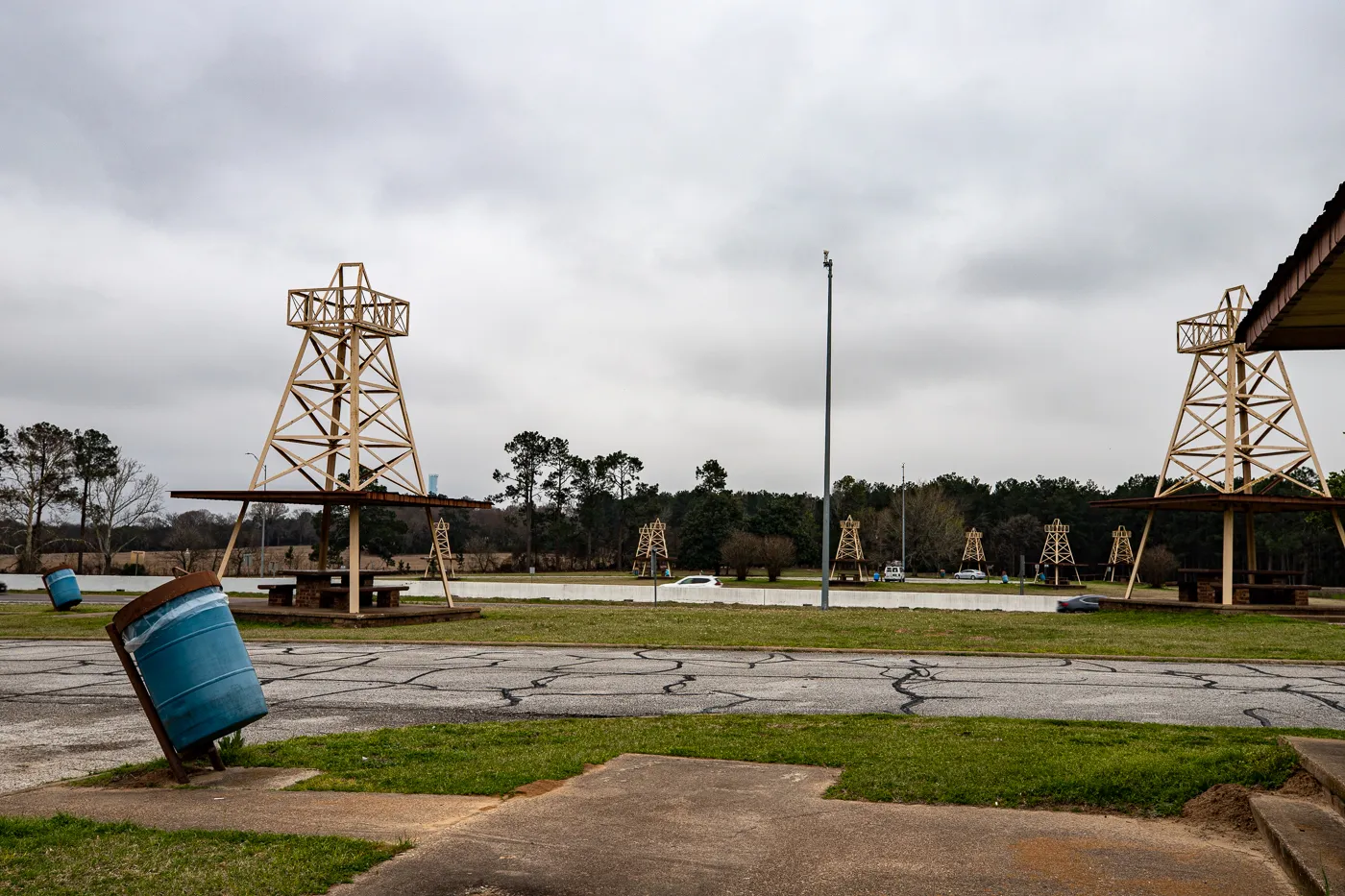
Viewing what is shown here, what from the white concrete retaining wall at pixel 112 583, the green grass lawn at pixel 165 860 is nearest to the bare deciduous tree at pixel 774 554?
the white concrete retaining wall at pixel 112 583

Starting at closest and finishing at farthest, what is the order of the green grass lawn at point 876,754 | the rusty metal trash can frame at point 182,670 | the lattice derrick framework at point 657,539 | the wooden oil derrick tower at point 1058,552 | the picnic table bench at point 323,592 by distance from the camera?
1. the green grass lawn at point 876,754
2. the rusty metal trash can frame at point 182,670
3. the picnic table bench at point 323,592
4. the lattice derrick framework at point 657,539
5. the wooden oil derrick tower at point 1058,552

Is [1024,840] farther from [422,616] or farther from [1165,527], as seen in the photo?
[1165,527]

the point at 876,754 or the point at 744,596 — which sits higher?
the point at 876,754

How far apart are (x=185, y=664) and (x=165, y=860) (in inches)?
91.9

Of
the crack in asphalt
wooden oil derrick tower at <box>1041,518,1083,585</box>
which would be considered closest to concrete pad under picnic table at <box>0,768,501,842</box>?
the crack in asphalt

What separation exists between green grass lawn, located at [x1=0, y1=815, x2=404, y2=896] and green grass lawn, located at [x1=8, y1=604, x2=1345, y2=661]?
1293 centimetres

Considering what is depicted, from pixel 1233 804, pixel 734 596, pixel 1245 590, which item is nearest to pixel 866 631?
pixel 1233 804

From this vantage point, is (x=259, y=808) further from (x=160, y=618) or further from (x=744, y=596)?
(x=744, y=596)

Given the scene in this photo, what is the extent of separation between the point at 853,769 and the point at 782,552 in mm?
63143

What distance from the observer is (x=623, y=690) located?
12.3 metres

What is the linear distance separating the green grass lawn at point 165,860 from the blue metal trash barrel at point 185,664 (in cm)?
134

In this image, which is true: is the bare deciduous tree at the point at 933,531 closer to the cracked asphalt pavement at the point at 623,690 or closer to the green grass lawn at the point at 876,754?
the cracked asphalt pavement at the point at 623,690

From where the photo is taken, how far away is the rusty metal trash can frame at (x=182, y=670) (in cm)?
710

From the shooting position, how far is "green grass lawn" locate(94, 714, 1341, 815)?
21.6 feet
